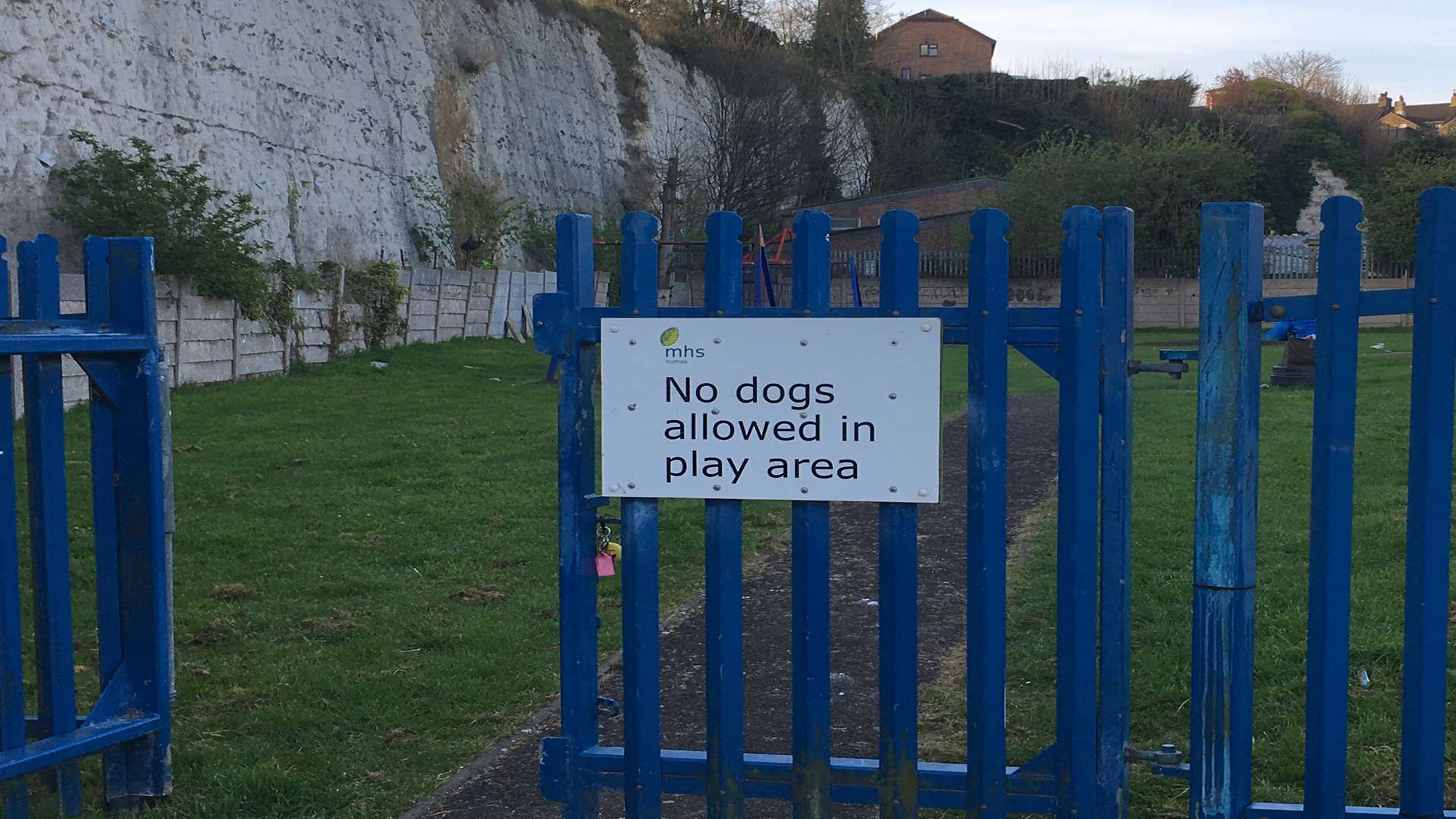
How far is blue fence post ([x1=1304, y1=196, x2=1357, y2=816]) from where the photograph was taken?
3096mm

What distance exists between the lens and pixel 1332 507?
3152 mm

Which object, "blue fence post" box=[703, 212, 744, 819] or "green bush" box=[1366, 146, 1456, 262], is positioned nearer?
"blue fence post" box=[703, 212, 744, 819]

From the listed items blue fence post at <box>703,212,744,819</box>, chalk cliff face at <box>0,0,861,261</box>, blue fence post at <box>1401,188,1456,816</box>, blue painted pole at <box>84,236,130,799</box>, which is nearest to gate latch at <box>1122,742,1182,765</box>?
blue fence post at <box>1401,188,1456,816</box>

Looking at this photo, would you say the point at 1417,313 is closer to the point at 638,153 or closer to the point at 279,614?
the point at 279,614

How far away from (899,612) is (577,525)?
0.87 meters

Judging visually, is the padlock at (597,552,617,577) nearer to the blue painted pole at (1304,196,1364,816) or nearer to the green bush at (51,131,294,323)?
the blue painted pole at (1304,196,1364,816)

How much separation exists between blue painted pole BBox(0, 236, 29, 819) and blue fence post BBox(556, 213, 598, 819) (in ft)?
5.27

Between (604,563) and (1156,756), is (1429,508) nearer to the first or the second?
(1156,756)

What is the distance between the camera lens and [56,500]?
403 centimetres

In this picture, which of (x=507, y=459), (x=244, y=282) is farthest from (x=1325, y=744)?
(x=244, y=282)

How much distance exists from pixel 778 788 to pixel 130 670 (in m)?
2.10

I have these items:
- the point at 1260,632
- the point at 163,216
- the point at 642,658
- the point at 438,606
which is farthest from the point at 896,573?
the point at 163,216

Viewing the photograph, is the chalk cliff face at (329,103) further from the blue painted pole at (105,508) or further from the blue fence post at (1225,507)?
the blue fence post at (1225,507)

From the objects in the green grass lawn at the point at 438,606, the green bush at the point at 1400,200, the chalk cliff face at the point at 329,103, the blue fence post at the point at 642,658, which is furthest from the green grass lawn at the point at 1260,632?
the green bush at the point at 1400,200
